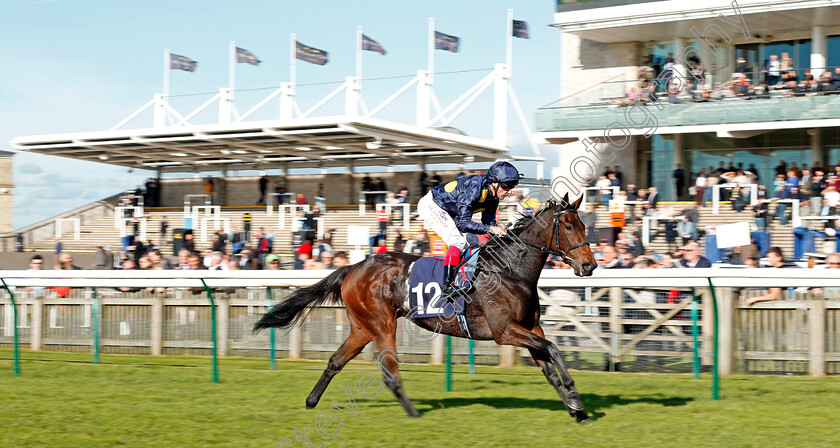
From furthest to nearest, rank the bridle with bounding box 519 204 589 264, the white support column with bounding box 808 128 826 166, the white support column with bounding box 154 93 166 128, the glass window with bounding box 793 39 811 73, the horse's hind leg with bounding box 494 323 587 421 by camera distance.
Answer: the white support column with bounding box 154 93 166 128 < the glass window with bounding box 793 39 811 73 < the white support column with bounding box 808 128 826 166 < the bridle with bounding box 519 204 589 264 < the horse's hind leg with bounding box 494 323 587 421

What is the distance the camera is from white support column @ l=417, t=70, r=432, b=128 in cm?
2130

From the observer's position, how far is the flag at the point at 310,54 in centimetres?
2324

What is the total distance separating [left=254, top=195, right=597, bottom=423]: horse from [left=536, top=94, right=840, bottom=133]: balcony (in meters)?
9.65

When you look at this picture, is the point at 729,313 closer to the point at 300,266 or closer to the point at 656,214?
the point at 656,214

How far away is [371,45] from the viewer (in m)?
23.2

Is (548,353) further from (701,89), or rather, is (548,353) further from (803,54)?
(803,54)

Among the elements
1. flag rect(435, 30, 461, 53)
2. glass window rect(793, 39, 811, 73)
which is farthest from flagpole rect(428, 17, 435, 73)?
glass window rect(793, 39, 811, 73)

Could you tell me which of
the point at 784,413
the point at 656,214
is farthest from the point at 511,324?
the point at 656,214

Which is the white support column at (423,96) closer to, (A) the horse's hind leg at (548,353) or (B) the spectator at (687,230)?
(B) the spectator at (687,230)

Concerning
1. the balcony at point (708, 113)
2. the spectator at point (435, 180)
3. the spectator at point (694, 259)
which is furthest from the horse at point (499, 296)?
the spectator at point (435, 180)

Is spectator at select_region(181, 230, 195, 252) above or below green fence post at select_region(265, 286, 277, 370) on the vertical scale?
above

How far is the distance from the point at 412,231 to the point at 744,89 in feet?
22.4

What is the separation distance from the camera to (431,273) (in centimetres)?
592

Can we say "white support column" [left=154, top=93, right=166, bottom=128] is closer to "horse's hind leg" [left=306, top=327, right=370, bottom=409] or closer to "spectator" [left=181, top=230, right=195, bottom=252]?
"spectator" [left=181, top=230, right=195, bottom=252]
